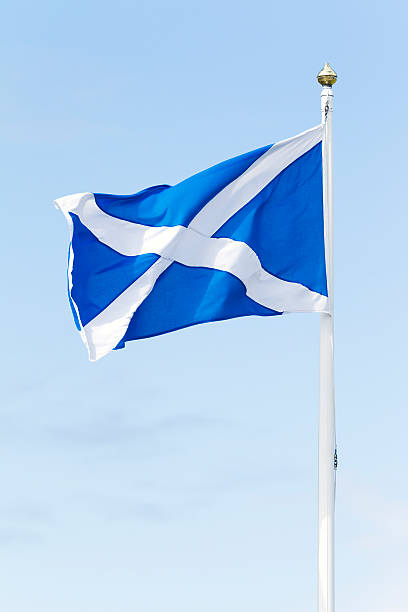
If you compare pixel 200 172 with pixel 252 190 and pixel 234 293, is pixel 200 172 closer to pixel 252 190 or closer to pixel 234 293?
pixel 252 190

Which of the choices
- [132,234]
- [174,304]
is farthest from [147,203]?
[174,304]

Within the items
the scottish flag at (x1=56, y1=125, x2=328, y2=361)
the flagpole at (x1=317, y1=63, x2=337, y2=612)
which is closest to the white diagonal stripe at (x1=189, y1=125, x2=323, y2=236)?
the scottish flag at (x1=56, y1=125, x2=328, y2=361)

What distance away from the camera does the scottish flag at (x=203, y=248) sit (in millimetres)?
18578

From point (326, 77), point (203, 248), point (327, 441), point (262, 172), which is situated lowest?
point (327, 441)

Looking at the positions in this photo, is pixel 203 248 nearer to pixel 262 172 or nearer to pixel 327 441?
pixel 262 172

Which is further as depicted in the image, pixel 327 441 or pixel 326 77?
pixel 326 77

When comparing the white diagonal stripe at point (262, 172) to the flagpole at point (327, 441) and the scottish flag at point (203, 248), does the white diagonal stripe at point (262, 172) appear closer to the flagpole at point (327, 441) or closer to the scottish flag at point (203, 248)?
the scottish flag at point (203, 248)

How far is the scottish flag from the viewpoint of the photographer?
61.0 feet

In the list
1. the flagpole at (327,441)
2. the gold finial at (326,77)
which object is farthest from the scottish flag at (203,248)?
the gold finial at (326,77)

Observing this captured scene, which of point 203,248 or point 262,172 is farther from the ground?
point 262,172

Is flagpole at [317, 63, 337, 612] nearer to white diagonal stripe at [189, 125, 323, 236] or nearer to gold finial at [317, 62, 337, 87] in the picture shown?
white diagonal stripe at [189, 125, 323, 236]

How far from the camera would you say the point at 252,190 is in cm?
1903

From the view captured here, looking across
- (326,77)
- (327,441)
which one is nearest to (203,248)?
(326,77)

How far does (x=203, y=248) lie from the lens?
1903 centimetres
